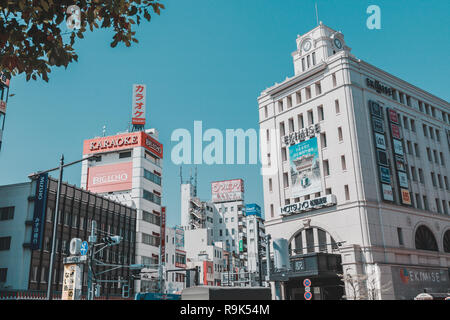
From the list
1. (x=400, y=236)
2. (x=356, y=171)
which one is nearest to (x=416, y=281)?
(x=400, y=236)

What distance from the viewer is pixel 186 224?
135 m

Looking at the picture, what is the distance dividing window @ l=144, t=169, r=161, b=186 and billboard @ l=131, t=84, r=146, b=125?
12.7 m

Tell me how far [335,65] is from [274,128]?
12.1 meters

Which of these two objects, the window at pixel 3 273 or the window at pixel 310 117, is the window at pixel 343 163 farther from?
the window at pixel 3 273

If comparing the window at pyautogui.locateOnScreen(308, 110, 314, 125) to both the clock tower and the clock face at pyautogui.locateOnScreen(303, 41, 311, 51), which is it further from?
the clock face at pyautogui.locateOnScreen(303, 41, 311, 51)

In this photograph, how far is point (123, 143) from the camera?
269ft

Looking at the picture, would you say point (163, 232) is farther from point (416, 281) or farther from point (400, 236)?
point (416, 281)

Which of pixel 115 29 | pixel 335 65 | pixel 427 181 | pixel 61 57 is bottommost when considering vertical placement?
pixel 61 57

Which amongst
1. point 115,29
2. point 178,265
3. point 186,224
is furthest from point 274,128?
point 186,224

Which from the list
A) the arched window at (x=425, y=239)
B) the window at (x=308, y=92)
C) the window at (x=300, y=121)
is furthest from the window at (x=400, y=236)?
the window at (x=308, y=92)

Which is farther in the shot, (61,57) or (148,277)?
(148,277)
